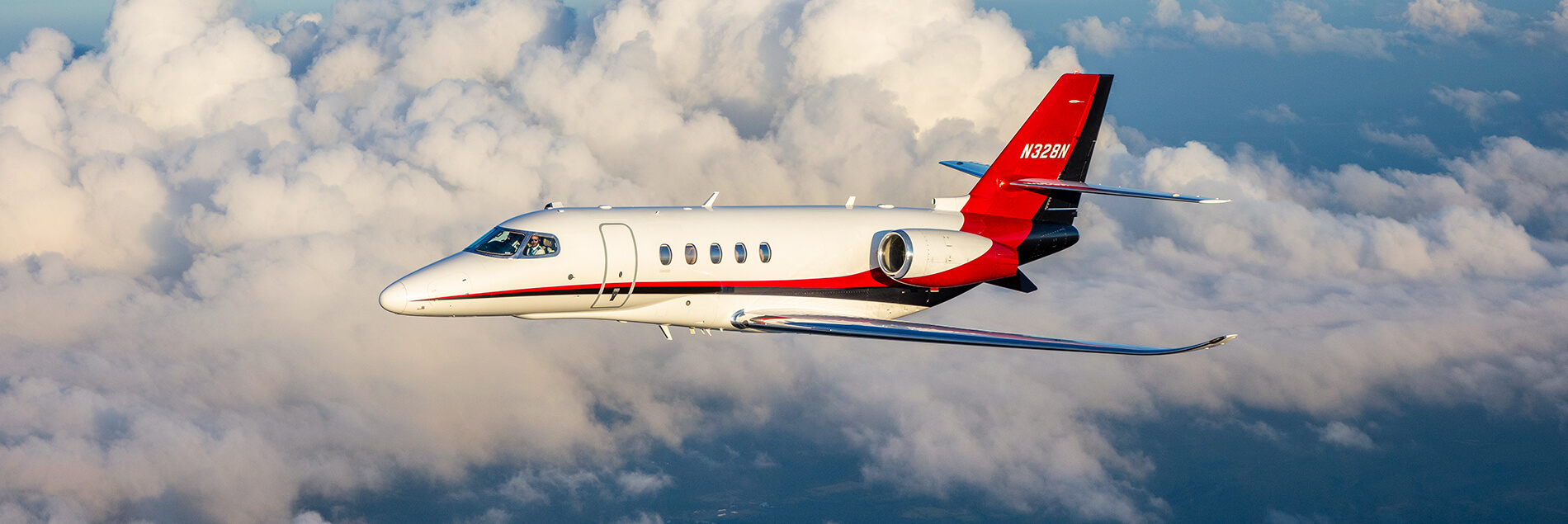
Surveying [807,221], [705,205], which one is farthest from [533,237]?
[807,221]

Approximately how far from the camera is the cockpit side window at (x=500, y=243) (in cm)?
2355

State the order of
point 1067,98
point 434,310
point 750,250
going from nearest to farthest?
1. point 434,310
2. point 750,250
3. point 1067,98

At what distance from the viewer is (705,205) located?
26328 mm

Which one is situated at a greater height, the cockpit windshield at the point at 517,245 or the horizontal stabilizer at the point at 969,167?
the horizontal stabilizer at the point at 969,167

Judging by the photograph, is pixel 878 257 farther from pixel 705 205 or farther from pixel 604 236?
pixel 604 236

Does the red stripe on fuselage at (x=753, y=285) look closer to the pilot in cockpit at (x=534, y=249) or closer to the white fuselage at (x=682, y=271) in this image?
the white fuselage at (x=682, y=271)

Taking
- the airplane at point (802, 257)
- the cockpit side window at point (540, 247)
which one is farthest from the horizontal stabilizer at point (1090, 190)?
the cockpit side window at point (540, 247)

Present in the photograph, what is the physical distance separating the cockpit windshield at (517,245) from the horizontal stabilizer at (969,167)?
13396 mm

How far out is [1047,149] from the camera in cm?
2991

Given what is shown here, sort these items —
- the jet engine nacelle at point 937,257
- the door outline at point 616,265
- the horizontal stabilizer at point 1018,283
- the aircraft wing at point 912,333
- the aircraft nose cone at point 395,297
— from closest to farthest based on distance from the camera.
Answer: the aircraft nose cone at point 395,297 → the aircraft wing at point 912,333 → the door outline at point 616,265 → the jet engine nacelle at point 937,257 → the horizontal stabilizer at point 1018,283

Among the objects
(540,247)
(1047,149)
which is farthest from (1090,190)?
(540,247)

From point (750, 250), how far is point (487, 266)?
613 cm

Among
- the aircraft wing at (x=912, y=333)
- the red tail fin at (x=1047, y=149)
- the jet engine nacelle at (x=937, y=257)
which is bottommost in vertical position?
the aircraft wing at (x=912, y=333)

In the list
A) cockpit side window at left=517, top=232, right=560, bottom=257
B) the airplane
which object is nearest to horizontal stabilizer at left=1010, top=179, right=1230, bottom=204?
the airplane
